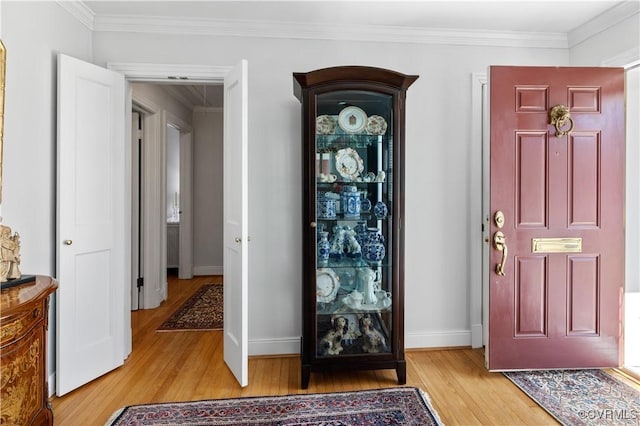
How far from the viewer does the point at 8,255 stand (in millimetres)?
1705

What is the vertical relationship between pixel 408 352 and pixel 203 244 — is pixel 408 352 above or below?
below

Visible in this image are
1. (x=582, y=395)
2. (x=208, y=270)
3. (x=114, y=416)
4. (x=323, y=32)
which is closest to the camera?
(x=114, y=416)

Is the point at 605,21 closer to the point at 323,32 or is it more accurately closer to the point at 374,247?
the point at 323,32

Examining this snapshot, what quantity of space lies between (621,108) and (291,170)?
2.28 m

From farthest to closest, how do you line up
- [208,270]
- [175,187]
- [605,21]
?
[175,187]
[208,270]
[605,21]

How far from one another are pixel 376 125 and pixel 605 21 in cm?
180

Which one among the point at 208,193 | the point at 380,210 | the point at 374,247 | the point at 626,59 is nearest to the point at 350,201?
the point at 380,210

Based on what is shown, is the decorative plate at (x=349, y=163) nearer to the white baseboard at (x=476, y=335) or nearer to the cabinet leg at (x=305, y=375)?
the cabinet leg at (x=305, y=375)

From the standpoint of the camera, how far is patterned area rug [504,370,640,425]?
6.54ft

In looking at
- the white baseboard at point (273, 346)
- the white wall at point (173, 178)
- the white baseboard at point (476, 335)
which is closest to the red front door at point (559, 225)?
the white baseboard at point (476, 335)

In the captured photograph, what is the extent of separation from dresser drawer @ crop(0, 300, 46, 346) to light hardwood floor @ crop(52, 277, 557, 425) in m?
0.74

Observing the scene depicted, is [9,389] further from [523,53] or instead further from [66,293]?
[523,53]

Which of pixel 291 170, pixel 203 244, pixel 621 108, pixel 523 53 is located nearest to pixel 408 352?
pixel 291 170

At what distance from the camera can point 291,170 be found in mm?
2754
